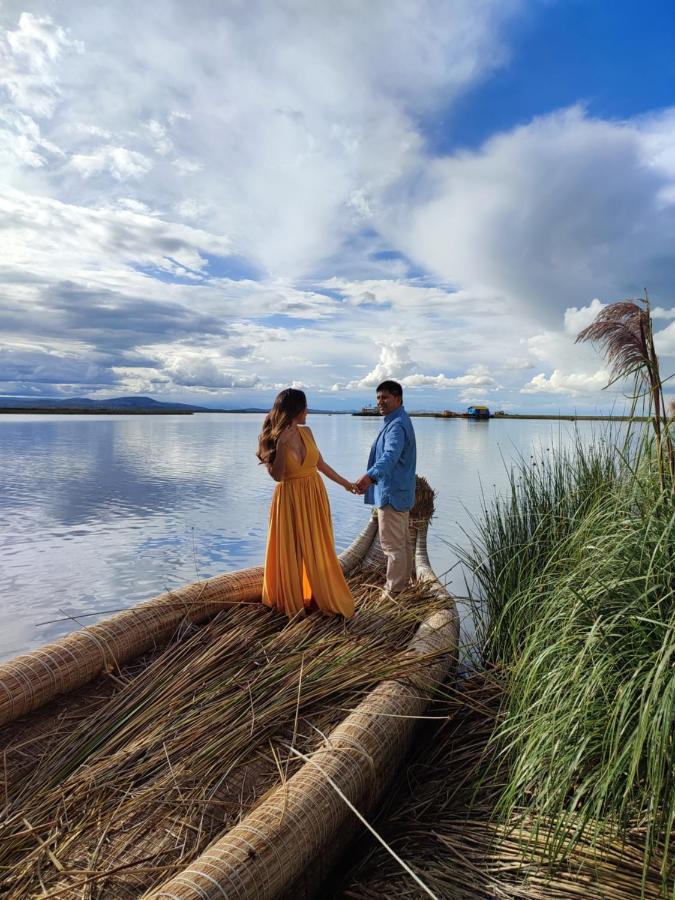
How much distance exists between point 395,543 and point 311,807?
109 inches

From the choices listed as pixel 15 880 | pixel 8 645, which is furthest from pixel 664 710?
pixel 8 645

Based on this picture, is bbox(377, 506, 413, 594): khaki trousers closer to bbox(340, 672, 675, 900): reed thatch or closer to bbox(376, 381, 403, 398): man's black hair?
bbox(376, 381, 403, 398): man's black hair

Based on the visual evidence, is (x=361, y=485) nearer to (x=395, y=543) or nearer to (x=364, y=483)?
(x=364, y=483)

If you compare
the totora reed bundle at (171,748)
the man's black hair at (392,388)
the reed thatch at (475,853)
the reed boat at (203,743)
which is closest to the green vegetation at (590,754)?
the reed thatch at (475,853)

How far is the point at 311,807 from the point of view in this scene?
2.00 m

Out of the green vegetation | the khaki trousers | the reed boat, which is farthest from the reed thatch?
the khaki trousers

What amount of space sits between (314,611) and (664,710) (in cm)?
269

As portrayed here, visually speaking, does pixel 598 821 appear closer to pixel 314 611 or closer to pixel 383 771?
pixel 383 771

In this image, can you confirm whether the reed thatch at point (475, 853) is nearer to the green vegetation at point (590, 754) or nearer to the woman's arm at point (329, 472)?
the green vegetation at point (590, 754)

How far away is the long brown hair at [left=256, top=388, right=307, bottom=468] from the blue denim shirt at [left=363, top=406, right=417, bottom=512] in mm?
920

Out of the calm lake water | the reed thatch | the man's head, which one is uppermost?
the man's head

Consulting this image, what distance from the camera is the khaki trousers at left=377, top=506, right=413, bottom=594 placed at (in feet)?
15.2

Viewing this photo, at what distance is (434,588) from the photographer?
4562 millimetres

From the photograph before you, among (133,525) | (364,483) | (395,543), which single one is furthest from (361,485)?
(133,525)
